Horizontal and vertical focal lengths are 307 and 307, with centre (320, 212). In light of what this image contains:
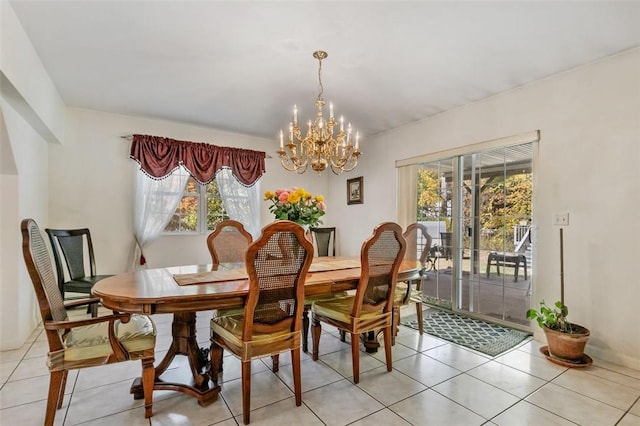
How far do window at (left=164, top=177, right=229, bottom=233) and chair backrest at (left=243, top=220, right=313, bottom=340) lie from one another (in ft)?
9.90

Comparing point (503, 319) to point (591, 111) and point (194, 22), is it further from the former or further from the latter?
point (194, 22)

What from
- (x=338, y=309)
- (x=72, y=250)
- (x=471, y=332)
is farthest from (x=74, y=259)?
(x=471, y=332)

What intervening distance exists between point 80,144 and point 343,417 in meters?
4.04

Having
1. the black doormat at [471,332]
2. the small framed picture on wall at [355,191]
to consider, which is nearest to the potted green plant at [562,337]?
the black doormat at [471,332]

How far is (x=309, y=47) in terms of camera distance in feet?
7.52

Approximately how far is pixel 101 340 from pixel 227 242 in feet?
4.44

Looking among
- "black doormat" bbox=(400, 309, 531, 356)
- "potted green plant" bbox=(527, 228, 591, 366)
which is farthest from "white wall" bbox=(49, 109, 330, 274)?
"potted green plant" bbox=(527, 228, 591, 366)

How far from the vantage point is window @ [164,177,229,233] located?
14.0 ft

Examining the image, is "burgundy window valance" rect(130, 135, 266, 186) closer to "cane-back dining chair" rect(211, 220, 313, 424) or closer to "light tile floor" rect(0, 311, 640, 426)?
"light tile floor" rect(0, 311, 640, 426)

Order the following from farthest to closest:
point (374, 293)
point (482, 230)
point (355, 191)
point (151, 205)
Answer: point (355, 191) → point (151, 205) → point (482, 230) → point (374, 293)

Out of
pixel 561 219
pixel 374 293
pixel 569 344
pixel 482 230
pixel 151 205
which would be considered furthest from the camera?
pixel 151 205

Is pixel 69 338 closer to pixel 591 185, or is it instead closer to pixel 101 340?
pixel 101 340

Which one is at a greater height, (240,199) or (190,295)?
(240,199)

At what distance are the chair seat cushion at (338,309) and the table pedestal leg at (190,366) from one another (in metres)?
0.86
